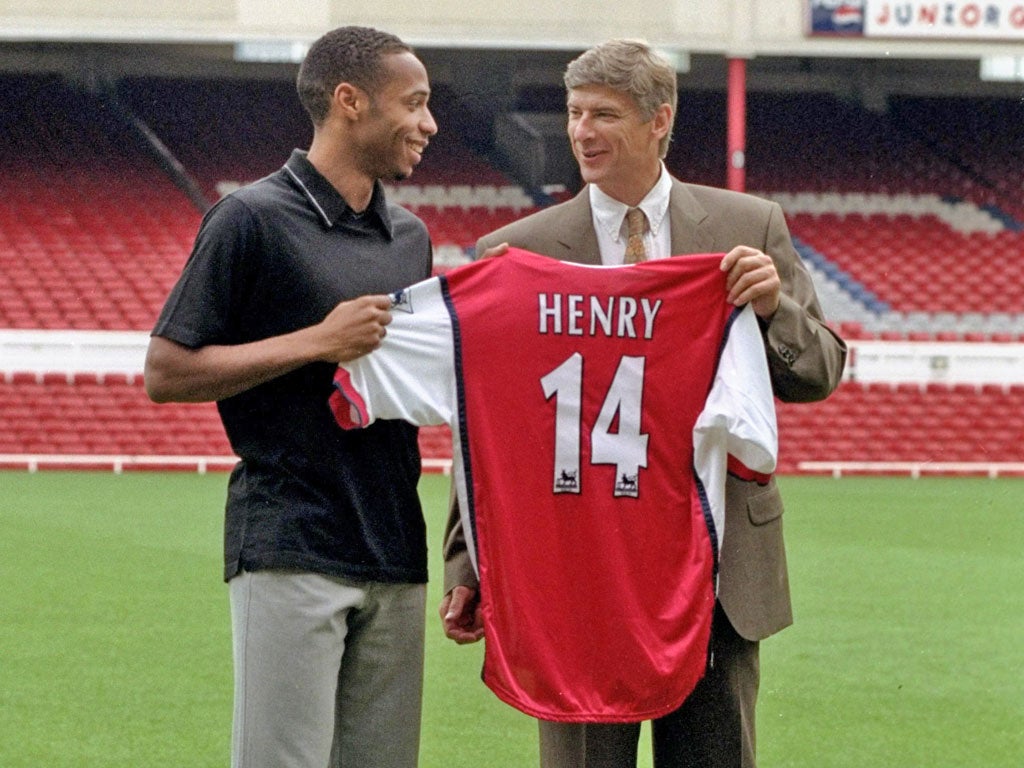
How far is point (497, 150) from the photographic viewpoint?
25.0 meters

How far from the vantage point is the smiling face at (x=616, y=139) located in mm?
3244

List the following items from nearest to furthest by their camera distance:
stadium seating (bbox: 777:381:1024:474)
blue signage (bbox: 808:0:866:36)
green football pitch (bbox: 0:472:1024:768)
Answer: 1. green football pitch (bbox: 0:472:1024:768)
2. stadium seating (bbox: 777:381:1024:474)
3. blue signage (bbox: 808:0:866:36)

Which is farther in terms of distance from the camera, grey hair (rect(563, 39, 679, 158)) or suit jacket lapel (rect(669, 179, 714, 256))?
suit jacket lapel (rect(669, 179, 714, 256))

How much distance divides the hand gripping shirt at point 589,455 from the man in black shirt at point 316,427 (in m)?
0.17

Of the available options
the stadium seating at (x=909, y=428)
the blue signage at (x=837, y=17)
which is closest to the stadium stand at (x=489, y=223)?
the stadium seating at (x=909, y=428)

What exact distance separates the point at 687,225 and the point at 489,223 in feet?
63.4

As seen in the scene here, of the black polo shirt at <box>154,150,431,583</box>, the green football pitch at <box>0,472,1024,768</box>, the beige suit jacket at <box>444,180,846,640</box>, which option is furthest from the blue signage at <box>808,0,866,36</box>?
the black polo shirt at <box>154,150,431,583</box>

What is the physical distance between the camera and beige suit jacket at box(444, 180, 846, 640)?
319 cm

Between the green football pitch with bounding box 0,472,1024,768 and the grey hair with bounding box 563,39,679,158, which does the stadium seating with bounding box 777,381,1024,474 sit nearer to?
the green football pitch with bounding box 0,472,1024,768

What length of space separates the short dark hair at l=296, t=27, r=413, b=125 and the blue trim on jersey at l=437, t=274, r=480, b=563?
16.5 inches

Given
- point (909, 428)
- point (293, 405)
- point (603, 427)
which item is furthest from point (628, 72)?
point (909, 428)

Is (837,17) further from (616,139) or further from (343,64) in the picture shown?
(343,64)

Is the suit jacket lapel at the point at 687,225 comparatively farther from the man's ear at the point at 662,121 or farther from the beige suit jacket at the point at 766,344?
the man's ear at the point at 662,121

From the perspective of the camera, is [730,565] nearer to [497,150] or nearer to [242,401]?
[242,401]
